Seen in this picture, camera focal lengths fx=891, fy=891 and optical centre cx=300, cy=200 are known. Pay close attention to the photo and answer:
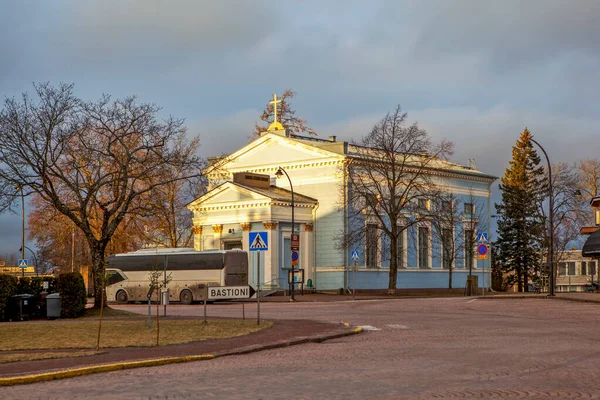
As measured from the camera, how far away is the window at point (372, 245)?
62531 mm

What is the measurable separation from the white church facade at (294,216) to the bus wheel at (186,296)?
447 inches

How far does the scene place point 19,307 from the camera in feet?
101

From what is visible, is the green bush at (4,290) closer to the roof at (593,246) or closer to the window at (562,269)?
the roof at (593,246)

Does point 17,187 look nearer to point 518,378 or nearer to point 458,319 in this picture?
point 458,319

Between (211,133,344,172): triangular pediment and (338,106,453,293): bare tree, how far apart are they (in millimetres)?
2745

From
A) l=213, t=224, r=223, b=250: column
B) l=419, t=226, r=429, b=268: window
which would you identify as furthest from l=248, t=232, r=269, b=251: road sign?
l=419, t=226, r=429, b=268: window

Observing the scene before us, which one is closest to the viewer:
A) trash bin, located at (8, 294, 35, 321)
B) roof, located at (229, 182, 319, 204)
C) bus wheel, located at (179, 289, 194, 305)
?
trash bin, located at (8, 294, 35, 321)

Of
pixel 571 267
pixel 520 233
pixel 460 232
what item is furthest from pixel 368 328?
pixel 571 267

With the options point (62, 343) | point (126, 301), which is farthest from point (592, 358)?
point (126, 301)

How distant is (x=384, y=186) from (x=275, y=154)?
922 cm

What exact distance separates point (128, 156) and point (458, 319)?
13.4m

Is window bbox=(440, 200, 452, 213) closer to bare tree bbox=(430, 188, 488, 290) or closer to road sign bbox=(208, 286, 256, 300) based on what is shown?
bare tree bbox=(430, 188, 488, 290)

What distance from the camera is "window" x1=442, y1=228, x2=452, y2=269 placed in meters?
69.4

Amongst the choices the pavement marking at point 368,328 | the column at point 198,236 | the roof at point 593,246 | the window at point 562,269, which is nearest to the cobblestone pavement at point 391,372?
the pavement marking at point 368,328
